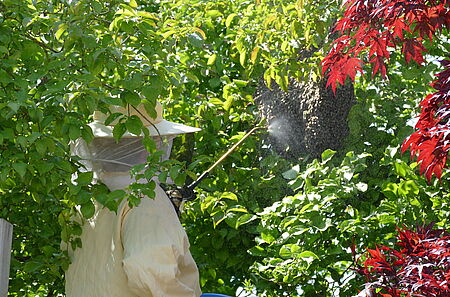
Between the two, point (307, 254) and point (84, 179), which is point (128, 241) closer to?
point (84, 179)

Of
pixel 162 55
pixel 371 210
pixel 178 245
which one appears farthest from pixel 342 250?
pixel 162 55

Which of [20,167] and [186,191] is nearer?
[20,167]

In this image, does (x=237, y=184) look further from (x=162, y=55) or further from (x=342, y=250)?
(x=162, y=55)

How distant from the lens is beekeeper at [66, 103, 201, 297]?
3289 millimetres

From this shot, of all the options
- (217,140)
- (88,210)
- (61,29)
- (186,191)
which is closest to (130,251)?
(88,210)

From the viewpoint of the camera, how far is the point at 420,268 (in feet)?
9.43

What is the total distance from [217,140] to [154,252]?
1832 millimetres

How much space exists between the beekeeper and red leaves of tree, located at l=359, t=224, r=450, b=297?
0.77 m

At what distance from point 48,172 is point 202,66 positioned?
6.39ft

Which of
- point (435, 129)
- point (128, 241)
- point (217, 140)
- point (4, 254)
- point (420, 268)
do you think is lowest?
point (420, 268)

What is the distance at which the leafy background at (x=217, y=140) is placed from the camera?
3.19 metres

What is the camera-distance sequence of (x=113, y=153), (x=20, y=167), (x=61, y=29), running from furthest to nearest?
(x=113, y=153) → (x=61, y=29) → (x=20, y=167)

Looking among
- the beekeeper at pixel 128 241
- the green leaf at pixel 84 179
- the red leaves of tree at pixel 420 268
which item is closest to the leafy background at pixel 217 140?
the green leaf at pixel 84 179

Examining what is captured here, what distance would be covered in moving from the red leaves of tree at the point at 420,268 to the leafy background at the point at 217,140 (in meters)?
0.82
